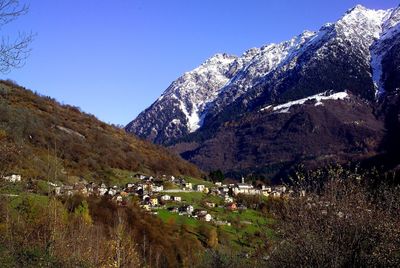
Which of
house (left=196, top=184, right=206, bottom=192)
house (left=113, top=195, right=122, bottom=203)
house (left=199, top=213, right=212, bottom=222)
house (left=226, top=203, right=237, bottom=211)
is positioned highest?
house (left=196, top=184, right=206, bottom=192)

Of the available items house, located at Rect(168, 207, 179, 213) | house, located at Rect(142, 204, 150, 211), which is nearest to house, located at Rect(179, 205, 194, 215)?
house, located at Rect(168, 207, 179, 213)

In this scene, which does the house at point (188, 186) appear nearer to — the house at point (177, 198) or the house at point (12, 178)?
the house at point (177, 198)

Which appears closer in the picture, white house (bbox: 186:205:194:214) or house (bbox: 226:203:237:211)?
white house (bbox: 186:205:194:214)

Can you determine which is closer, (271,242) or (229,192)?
(271,242)

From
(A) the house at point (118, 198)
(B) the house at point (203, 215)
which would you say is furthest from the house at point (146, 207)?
(B) the house at point (203, 215)

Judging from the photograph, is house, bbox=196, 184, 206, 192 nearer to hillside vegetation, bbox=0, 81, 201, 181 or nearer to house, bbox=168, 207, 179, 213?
hillside vegetation, bbox=0, 81, 201, 181

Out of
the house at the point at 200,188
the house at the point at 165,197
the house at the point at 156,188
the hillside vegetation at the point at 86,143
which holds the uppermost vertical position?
the hillside vegetation at the point at 86,143

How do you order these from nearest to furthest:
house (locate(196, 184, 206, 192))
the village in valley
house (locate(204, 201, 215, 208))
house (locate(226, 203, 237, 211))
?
the village in valley < house (locate(226, 203, 237, 211)) < house (locate(204, 201, 215, 208)) < house (locate(196, 184, 206, 192))

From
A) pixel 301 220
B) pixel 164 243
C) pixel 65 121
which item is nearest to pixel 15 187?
pixel 301 220

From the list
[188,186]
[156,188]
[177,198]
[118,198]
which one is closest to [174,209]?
[118,198]

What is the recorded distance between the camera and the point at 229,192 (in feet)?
308

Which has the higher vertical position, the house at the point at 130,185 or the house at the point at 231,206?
the house at the point at 130,185

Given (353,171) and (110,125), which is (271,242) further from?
(110,125)

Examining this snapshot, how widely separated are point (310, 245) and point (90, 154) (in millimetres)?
93541
